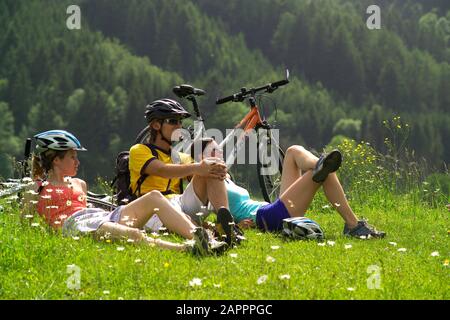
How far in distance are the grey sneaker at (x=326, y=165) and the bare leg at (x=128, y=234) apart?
1370 millimetres

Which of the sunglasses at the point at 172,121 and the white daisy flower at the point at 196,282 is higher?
the sunglasses at the point at 172,121

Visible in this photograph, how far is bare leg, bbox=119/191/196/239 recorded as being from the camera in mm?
5559

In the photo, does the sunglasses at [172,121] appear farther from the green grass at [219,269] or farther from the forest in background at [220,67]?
the forest in background at [220,67]

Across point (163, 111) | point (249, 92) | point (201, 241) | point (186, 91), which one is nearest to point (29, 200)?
point (163, 111)

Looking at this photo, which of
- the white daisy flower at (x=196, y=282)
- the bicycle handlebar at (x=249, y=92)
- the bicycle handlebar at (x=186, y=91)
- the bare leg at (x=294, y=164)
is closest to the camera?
the white daisy flower at (x=196, y=282)

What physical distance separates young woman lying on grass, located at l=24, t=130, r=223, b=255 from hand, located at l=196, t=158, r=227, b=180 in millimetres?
452

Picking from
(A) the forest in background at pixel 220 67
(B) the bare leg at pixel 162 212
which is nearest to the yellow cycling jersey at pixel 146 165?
(B) the bare leg at pixel 162 212

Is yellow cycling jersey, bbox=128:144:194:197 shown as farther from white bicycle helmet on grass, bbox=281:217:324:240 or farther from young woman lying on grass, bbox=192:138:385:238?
white bicycle helmet on grass, bbox=281:217:324:240

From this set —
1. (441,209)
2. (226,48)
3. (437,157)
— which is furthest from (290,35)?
(441,209)

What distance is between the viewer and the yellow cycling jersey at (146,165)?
20.9 feet

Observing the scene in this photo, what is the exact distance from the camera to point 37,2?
472ft

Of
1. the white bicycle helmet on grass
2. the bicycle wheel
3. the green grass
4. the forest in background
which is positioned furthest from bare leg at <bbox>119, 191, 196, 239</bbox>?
the forest in background

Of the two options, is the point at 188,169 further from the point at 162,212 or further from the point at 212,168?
the point at 162,212
